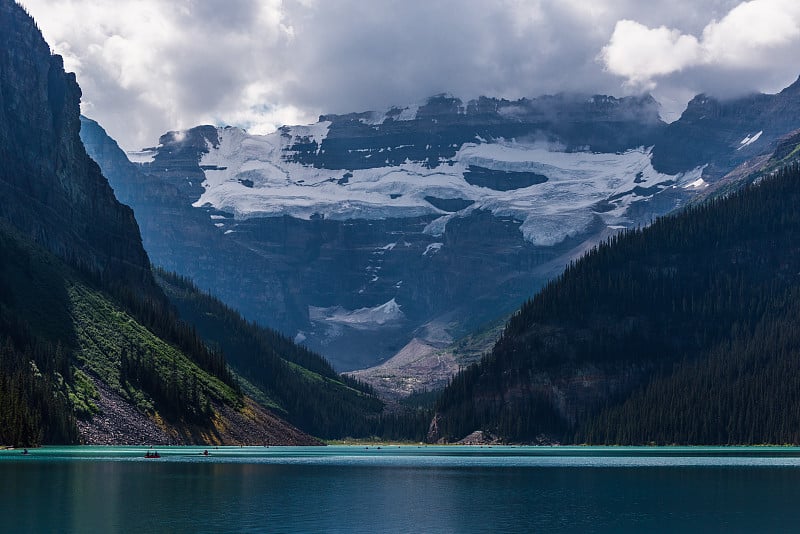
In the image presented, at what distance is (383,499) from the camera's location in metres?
129

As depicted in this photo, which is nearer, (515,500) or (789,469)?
(515,500)

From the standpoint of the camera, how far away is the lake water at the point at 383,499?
10312 centimetres

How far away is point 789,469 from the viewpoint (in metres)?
178

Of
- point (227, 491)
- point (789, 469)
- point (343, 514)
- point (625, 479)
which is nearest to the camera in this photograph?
point (343, 514)

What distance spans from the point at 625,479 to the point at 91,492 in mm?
72090

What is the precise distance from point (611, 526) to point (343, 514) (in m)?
25.4

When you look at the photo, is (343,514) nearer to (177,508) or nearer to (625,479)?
(177,508)

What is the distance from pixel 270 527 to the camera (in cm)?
10075

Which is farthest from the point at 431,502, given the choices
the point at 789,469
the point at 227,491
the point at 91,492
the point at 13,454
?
the point at 13,454

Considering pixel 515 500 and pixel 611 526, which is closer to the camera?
pixel 611 526

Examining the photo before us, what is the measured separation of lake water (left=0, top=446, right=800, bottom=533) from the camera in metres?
103

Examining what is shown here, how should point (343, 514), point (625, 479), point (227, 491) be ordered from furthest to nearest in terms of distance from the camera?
point (625, 479), point (227, 491), point (343, 514)

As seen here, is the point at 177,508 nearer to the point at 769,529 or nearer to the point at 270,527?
the point at 270,527

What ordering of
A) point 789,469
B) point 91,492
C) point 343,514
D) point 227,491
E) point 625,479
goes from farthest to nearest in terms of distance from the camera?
1. point 789,469
2. point 625,479
3. point 227,491
4. point 91,492
5. point 343,514
